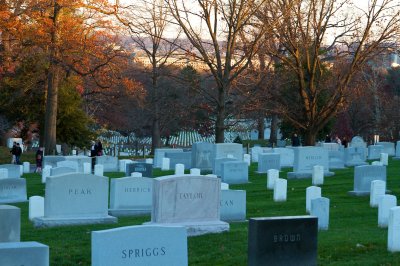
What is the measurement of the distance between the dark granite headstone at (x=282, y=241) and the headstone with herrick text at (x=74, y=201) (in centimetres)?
695

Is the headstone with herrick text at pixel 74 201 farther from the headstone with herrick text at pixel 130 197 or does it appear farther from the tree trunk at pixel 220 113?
the tree trunk at pixel 220 113

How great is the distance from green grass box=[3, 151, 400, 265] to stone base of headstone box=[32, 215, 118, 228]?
216 mm

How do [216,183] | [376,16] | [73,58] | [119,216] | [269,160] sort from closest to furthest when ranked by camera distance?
[216,183] → [119,216] → [269,160] → [376,16] → [73,58]

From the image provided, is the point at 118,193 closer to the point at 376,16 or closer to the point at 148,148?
the point at 376,16

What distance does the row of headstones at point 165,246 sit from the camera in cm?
809

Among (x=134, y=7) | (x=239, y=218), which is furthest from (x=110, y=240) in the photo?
(x=134, y=7)

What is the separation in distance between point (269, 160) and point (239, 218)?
45.6ft

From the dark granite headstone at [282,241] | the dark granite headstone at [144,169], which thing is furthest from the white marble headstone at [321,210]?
the dark granite headstone at [144,169]

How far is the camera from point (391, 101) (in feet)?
191

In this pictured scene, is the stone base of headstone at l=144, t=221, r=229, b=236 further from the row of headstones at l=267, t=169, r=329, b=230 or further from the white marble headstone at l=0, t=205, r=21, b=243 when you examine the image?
the white marble headstone at l=0, t=205, r=21, b=243

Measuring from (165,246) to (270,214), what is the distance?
363 inches

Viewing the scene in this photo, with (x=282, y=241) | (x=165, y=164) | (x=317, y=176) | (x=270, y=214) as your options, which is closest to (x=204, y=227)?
(x=270, y=214)

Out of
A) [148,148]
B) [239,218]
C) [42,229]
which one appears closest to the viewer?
[42,229]

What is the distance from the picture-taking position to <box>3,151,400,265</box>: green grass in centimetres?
1198
